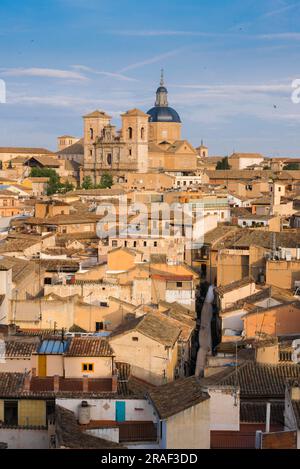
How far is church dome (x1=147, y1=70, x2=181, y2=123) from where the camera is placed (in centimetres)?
6297

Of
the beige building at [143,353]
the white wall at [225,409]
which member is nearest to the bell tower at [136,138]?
the beige building at [143,353]

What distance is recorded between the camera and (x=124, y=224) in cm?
2353

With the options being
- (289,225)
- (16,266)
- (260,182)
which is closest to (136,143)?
(260,182)

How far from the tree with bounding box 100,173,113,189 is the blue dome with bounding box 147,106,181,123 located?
11.9m

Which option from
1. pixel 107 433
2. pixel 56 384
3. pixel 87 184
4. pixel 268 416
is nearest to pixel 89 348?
pixel 56 384

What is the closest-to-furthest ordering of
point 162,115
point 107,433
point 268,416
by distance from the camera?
point 107,433
point 268,416
point 162,115

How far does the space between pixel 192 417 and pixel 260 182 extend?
32437 mm

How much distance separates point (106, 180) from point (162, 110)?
50.9 feet

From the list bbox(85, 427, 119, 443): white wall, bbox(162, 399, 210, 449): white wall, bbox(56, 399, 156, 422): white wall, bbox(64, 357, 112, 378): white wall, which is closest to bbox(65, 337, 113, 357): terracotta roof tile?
bbox(64, 357, 112, 378): white wall

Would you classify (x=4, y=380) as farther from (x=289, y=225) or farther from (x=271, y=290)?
(x=289, y=225)

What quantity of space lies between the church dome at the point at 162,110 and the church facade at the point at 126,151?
19.0ft

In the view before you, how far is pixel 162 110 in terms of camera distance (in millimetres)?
63188

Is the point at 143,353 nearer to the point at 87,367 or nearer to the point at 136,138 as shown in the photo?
the point at 87,367
